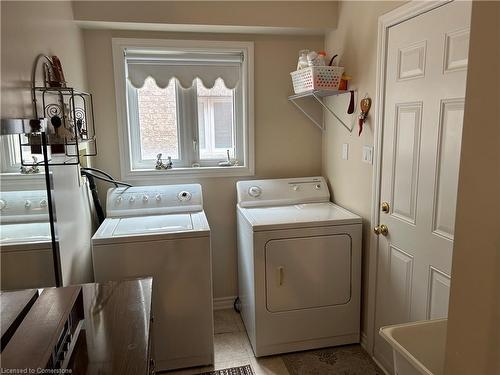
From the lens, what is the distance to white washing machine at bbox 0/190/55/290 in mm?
1175

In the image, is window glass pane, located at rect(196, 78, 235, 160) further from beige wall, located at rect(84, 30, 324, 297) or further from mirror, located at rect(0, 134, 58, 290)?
mirror, located at rect(0, 134, 58, 290)

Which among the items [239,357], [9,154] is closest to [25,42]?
[9,154]

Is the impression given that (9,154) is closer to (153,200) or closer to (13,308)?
(13,308)

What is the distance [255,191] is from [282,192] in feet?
0.67

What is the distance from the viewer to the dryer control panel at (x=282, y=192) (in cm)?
277

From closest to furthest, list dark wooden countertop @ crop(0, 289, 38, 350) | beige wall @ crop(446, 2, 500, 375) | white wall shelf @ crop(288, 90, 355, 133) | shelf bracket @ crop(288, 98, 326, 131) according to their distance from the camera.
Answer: beige wall @ crop(446, 2, 500, 375) < dark wooden countertop @ crop(0, 289, 38, 350) < white wall shelf @ crop(288, 90, 355, 133) < shelf bracket @ crop(288, 98, 326, 131)

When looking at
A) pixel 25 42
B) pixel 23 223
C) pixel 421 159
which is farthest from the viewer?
pixel 421 159

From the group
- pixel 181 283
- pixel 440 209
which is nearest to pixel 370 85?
pixel 440 209

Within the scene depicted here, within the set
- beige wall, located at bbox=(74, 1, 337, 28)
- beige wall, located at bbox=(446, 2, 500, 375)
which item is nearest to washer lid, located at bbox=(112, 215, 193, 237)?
beige wall, located at bbox=(74, 1, 337, 28)

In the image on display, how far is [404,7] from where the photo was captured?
186 centimetres

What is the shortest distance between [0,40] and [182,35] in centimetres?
153

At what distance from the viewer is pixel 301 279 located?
7.70 ft

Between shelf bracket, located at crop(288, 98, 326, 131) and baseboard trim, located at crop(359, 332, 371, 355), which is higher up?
shelf bracket, located at crop(288, 98, 326, 131)

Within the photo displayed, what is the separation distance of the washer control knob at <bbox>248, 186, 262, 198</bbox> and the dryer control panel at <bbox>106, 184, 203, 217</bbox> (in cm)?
36
